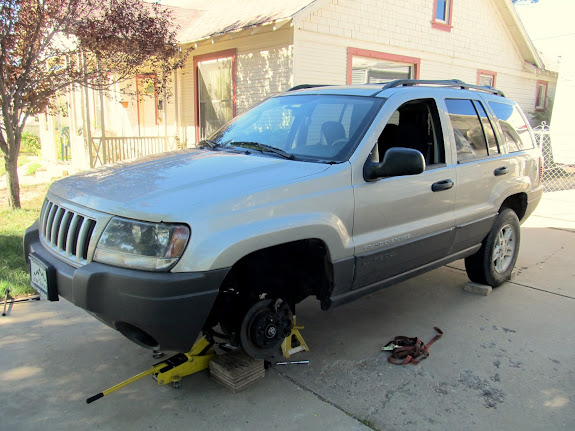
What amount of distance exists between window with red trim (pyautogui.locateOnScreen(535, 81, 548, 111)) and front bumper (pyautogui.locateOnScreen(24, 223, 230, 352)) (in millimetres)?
20288

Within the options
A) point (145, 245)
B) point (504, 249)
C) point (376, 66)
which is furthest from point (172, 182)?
point (376, 66)

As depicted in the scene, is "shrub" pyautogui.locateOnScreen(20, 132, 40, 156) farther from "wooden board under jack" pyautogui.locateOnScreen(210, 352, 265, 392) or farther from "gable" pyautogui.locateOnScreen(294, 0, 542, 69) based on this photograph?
"wooden board under jack" pyautogui.locateOnScreen(210, 352, 265, 392)

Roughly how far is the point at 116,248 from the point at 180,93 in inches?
447

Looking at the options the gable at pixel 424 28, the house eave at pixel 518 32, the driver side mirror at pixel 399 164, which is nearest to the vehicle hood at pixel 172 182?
the driver side mirror at pixel 399 164

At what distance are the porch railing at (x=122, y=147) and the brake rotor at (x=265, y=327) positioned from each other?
9.60 m

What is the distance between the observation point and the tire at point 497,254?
4855 millimetres

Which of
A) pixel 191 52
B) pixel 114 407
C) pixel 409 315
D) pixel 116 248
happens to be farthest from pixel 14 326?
pixel 191 52

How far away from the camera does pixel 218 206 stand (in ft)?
8.58

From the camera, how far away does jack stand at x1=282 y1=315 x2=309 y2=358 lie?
359 cm

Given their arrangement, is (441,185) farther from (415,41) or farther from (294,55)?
(415,41)

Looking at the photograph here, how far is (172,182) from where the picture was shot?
9.41 feet

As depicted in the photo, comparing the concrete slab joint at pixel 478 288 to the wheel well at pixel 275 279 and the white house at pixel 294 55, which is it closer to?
the wheel well at pixel 275 279

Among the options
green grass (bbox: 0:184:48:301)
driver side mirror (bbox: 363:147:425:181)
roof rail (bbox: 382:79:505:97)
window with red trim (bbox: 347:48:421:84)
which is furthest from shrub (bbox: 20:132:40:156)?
driver side mirror (bbox: 363:147:425:181)

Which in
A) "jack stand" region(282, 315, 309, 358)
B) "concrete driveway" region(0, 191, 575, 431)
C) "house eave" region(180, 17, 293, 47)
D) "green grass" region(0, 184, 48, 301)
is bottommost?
"concrete driveway" region(0, 191, 575, 431)
